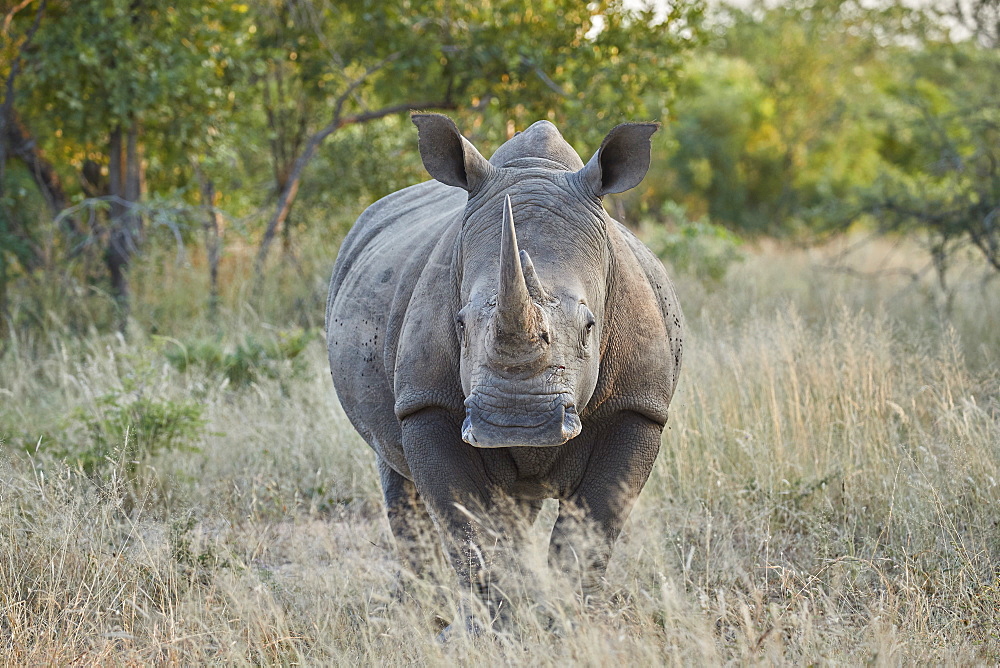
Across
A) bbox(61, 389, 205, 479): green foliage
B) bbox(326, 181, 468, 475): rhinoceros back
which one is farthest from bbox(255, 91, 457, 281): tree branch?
bbox(326, 181, 468, 475): rhinoceros back

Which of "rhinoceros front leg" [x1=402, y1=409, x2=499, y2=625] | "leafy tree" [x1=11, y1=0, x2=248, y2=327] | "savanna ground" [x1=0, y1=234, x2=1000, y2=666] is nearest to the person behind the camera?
"savanna ground" [x1=0, y1=234, x2=1000, y2=666]

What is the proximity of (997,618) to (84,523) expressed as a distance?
3.37 metres

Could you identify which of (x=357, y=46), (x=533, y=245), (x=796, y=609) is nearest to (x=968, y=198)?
(x=357, y=46)

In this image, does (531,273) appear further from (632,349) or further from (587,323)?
(632,349)

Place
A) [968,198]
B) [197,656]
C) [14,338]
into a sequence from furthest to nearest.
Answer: [968,198]
[14,338]
[197,656]

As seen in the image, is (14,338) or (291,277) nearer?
(14,338)

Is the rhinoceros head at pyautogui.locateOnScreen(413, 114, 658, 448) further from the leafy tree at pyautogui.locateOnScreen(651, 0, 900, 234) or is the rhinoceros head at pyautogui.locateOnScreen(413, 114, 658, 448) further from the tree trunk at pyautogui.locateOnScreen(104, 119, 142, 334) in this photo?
the leafy tree at pyautogui.locateOnScreen(651, 0, 900, 234)

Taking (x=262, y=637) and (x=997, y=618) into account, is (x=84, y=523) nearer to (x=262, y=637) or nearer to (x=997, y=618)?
(x=262, y=637)

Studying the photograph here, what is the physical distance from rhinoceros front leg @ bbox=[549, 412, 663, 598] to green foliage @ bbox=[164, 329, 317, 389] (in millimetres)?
3834

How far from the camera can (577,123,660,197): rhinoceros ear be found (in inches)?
128

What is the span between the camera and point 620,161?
3359mm

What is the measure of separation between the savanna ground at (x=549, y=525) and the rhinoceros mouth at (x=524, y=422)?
16.8 inches

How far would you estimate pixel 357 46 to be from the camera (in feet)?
33.8

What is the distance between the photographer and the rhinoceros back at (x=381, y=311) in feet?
12.3
